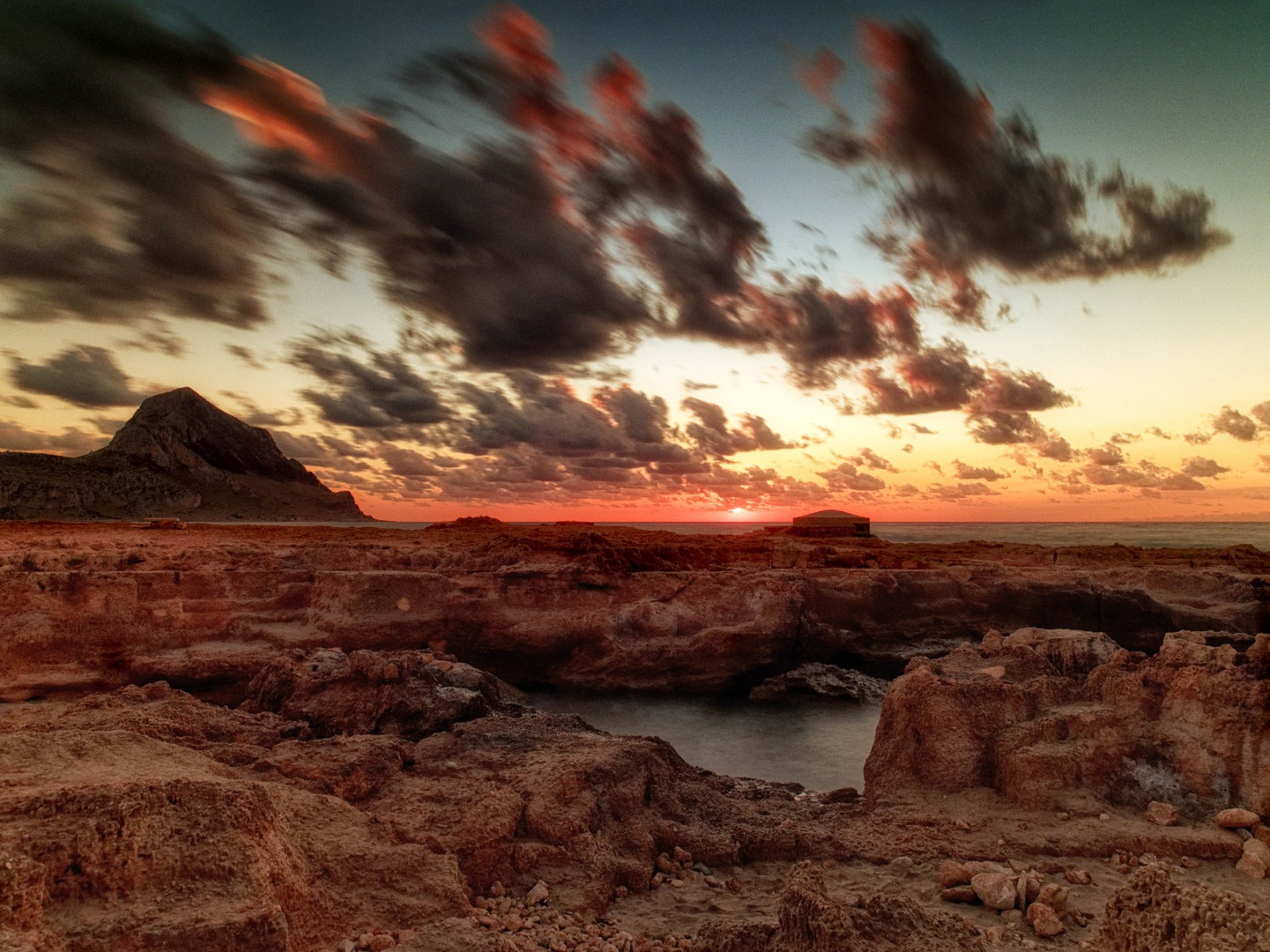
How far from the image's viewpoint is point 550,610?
17.1 m

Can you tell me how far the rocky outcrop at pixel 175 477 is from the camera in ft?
212

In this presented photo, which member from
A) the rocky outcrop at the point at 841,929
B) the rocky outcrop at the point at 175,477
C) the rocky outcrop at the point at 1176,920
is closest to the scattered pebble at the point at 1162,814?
the rocky outcrop at the point at 841,929

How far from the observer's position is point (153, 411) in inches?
3625

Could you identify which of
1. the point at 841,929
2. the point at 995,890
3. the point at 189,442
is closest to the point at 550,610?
the point at 995,890

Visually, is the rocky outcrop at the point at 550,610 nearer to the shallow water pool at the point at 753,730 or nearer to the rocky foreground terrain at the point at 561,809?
the rocky foreground terrain at the point at 561,809

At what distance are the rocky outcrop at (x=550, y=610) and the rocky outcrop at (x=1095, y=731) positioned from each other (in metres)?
8.93

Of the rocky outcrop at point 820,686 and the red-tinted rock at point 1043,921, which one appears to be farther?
the rocky outcrop at point 820,686

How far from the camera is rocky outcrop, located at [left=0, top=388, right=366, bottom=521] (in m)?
64.5

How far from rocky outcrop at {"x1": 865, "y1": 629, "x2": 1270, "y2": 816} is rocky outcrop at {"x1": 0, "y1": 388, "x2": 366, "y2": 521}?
259ft

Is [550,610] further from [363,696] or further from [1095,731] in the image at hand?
[1095,731]

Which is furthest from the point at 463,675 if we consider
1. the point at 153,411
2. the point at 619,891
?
the point at 153,411

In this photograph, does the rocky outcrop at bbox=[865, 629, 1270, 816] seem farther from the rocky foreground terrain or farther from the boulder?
the boulder

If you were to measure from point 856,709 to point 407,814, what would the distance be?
12396 mm

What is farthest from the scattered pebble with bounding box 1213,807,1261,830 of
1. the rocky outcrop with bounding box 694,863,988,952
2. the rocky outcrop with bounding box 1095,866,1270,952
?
the rocky outcrop with bounding box 1095,866,1270,952
